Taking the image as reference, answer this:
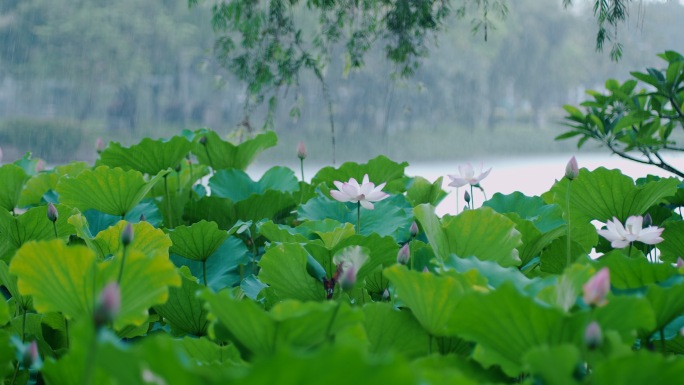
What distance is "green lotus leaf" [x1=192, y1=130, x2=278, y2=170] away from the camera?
97 centimetres

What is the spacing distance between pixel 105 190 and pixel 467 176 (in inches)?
15.8

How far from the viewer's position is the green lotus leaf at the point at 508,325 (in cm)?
35

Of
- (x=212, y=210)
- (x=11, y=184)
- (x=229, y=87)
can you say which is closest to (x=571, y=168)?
(x=212, y=210)

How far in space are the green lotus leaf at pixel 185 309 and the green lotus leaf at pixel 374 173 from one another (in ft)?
1.19

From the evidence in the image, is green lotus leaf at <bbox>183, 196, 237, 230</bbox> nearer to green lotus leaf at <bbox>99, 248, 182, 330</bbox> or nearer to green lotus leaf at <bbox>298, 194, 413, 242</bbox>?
green lotus leaf at <bbox>298, 194, 413, 242</bbox>

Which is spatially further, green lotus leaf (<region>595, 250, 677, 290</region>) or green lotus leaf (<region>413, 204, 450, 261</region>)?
green lotus leaf (<region>413, 204, 450, 261</region>)

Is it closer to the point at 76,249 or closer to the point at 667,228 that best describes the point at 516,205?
the point at 667,228

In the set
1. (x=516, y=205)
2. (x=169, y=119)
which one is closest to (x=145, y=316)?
(x=516, y=205)

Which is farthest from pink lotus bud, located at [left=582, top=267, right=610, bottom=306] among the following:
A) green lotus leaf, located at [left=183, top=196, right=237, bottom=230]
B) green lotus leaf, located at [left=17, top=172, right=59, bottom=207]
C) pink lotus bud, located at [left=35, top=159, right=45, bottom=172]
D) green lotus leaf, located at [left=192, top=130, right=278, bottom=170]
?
pink lotus bud, located at [left=35, top=159, right=45, bottom=172]

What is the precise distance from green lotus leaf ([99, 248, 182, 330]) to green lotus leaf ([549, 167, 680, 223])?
1.51ft

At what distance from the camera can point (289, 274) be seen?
527 millimetres

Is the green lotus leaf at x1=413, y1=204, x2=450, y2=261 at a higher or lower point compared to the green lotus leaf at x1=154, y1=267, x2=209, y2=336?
higher

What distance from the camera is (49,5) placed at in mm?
11609

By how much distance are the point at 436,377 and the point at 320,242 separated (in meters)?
0.30
